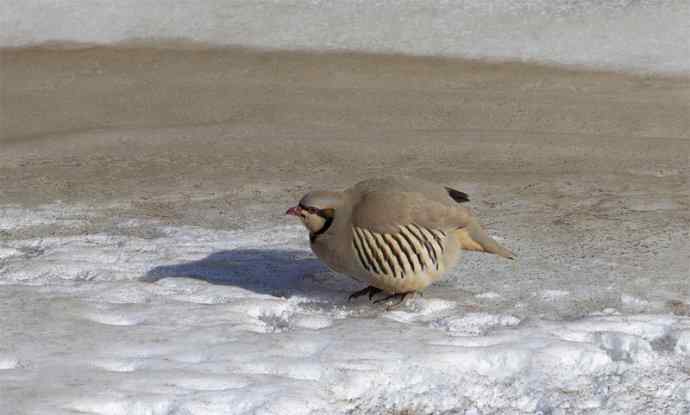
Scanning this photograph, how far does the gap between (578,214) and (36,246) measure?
3590 mm

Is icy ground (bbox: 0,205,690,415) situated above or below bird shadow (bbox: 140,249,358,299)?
above

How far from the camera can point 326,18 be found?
→ 567 inches

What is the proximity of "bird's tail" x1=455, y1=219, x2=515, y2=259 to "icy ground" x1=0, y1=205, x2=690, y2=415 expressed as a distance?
0.28 meters

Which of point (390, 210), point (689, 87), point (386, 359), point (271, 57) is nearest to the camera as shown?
point (386, 359)

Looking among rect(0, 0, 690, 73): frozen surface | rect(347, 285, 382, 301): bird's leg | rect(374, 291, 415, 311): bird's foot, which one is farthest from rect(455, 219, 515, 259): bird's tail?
rect(0, 0, 690, 73): frozen surface

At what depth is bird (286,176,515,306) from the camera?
21.7 ft

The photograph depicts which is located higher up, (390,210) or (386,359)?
(390,210)

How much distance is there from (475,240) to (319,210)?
88 centimetres

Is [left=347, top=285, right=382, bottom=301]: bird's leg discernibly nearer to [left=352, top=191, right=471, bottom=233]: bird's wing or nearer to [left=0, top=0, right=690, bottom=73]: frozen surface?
[left=352, top=191, right=471, bottom=233]: bird's wing

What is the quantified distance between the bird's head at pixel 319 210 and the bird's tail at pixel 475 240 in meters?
0.68

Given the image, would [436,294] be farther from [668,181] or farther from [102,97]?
[102,97]

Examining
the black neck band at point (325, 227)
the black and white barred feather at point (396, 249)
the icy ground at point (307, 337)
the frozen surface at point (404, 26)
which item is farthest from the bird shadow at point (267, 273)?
the frozen surface at point (404, 26)

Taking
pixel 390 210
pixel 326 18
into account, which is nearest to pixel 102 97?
pixel 326 18

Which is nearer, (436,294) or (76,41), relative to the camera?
(436,294)
